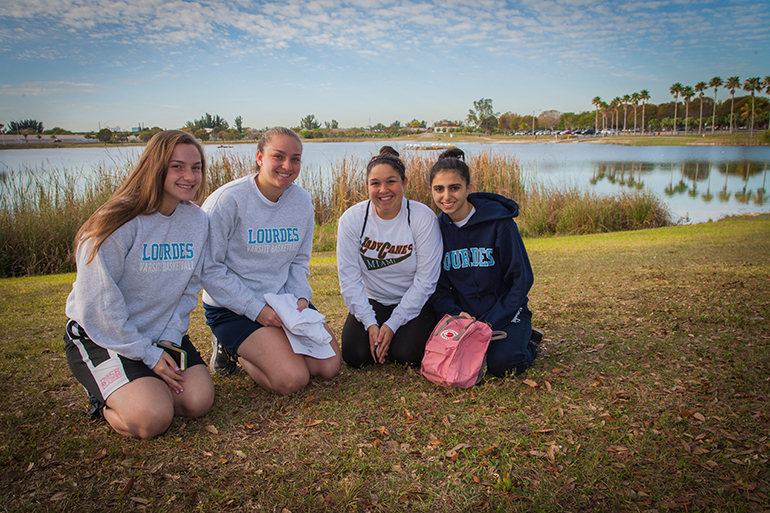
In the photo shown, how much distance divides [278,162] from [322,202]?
30.3 feet

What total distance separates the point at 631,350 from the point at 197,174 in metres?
3.57

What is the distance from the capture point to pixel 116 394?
271 cm

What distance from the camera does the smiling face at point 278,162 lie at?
11.0 ft

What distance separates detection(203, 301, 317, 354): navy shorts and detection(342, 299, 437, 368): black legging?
0.74m

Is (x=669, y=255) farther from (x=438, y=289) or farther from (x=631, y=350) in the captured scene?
(x=438, y=289)

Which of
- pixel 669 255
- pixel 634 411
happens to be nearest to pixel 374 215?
pixel 634 411

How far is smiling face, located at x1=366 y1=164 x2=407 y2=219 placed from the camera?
3465mm

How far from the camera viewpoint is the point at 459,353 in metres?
3.31

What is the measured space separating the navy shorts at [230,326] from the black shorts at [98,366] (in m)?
0.58

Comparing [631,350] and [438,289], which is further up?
[438,289]

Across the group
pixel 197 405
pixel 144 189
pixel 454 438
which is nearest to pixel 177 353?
pixel 197 405

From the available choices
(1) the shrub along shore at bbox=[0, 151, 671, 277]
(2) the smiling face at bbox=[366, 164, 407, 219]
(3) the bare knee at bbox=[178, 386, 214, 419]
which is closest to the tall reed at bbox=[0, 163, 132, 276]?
(1) the shrub along shore at bbox=[0, 151, 671, 277]

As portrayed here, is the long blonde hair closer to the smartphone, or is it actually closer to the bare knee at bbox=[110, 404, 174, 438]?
the smartphone

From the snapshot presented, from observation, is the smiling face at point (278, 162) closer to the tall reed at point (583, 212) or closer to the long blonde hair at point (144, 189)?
the long blonde hair at point (144, 189)
